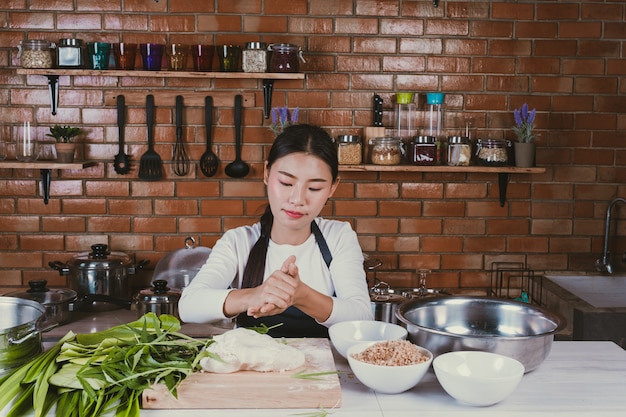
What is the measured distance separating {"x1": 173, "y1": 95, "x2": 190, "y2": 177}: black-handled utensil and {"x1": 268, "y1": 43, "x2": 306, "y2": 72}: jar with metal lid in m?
0.50

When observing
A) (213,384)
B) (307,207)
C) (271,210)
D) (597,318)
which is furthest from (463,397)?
(597,318)

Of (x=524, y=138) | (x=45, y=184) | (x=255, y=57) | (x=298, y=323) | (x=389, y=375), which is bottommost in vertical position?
(x=298, y=323)

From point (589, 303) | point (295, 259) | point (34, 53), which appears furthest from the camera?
point (589, 303)

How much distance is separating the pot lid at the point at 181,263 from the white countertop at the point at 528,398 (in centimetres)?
156

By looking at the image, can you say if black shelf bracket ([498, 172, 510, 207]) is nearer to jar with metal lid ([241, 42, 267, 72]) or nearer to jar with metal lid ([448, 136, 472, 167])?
jar with metal lid ([448, 136, 472, 167])

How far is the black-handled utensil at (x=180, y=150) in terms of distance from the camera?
3434 millimetres

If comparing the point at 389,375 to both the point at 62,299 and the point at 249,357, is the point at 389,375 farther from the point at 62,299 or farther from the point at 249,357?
the point at 62,299

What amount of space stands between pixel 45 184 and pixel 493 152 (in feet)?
7.00

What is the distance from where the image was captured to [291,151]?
2.37 metres

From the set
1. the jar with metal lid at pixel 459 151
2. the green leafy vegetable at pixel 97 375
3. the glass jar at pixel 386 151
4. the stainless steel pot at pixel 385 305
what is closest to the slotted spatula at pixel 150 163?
the glass jar at pixel 386 151

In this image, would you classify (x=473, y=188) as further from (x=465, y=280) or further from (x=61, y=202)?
(x=61, y=202)

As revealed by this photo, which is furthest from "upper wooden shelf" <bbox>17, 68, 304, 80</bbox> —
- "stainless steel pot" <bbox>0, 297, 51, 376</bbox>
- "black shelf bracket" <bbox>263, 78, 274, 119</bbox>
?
"stainless steel pot" <bbox>0, 297, 51, 376</bbox>

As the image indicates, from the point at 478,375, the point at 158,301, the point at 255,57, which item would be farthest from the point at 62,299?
the point at 478,375

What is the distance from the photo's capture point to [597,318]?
2.89m
